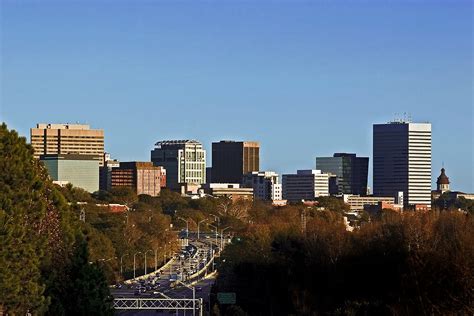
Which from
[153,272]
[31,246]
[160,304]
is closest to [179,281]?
[153,272]

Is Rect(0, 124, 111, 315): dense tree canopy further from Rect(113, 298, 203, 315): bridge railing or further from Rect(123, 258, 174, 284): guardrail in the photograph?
Rect(123, 258, 174, 284): guardrail

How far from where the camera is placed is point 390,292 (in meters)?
73.7

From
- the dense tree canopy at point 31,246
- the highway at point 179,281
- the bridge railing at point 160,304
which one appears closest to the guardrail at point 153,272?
the highway at point 179,281

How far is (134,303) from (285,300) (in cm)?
1624

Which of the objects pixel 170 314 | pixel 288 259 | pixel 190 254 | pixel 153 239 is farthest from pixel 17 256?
pixel 190 254

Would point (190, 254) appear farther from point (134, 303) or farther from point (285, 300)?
point (285, 300)

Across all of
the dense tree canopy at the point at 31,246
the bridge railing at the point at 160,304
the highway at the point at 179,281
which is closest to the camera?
the dense tree canopy at the point at 31,246

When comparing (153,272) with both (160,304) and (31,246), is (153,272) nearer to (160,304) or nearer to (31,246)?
(160,304)

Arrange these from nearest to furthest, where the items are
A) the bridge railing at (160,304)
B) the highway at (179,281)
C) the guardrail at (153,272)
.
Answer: the bridge railing at (160,304)
the highway at (179,281)
the guardrail at (153,272)

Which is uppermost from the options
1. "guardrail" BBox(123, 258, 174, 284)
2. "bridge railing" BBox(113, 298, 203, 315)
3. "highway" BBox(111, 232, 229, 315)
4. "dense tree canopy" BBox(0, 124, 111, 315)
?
"dense tree canopy" BBox(0, 124, 111, 315)

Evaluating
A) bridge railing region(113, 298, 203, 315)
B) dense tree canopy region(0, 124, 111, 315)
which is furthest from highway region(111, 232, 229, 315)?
dense tree canopy region(0, 124, 111, 315)

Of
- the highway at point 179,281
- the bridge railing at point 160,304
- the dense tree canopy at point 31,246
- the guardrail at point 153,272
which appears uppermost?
the dense tree canopy at point 31,246

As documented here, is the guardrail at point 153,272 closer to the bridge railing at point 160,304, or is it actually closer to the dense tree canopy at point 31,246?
the bridge railing at point 160,304

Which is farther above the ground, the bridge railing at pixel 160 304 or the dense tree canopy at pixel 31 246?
the dense tree canopy at pixel 31 246
